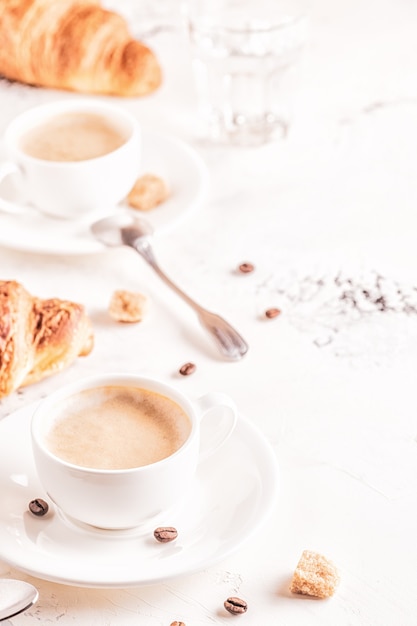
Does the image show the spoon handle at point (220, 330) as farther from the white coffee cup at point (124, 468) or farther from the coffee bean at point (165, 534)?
the coffee bean at point (165, 534)

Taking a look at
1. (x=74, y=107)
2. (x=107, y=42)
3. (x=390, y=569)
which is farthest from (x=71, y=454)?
(x=107, y=42)

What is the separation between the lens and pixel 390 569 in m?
1.09

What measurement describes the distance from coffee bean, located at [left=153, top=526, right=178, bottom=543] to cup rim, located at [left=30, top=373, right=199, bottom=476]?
8cm

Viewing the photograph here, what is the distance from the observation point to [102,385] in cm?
116

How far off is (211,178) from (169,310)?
44 cm

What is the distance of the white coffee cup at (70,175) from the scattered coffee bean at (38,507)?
2.30ft

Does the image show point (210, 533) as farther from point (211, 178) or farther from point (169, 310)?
point (211, 178)

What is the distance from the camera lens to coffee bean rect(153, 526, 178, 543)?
1072mm

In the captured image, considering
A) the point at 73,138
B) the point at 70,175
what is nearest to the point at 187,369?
the point at 70,175

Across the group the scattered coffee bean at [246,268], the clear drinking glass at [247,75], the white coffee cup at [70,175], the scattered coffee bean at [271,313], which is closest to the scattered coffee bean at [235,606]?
the scattered coffee bean at [271,313]

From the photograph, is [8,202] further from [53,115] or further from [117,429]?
[117,429]

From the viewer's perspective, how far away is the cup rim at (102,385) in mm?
1025

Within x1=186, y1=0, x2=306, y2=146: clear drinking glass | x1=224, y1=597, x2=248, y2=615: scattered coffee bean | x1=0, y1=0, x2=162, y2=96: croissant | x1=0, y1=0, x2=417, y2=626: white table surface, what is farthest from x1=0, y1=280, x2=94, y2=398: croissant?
x1=0, y1=0, x2=162, y2=96: croissant

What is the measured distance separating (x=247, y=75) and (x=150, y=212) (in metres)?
0.42
